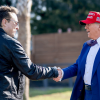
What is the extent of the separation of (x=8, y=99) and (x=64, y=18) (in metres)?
15.4

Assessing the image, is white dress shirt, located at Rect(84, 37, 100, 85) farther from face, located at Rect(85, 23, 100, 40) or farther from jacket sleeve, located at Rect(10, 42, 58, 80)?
jacket sleeve, located at Rect(10, 42, 58, 80)

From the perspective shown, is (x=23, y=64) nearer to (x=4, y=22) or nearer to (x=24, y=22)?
(x=4, y=22)

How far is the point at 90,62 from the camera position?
3104mm

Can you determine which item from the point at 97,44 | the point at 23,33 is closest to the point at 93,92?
the point at 97,44

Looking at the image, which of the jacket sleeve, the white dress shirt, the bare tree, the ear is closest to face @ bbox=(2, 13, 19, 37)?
the ear

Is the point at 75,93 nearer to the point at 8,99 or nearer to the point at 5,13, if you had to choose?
the point at 8,99

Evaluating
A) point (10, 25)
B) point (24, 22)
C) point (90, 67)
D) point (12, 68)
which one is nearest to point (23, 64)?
point (12, 68)

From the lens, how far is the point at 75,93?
330 cm

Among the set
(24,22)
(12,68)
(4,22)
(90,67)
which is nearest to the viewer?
(12,68)

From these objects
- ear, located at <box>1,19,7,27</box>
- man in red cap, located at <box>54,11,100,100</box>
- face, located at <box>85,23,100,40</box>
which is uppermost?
ear, located at <box>1,19,7,27</box>

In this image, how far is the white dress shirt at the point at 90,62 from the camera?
308 centimetres

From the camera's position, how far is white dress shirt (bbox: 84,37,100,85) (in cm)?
308

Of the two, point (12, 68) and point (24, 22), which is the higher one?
point (24, 22)

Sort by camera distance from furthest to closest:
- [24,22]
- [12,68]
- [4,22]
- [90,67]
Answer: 1. [24,22]
2. [90,67]
3. [4,22]
4. [12,68]
